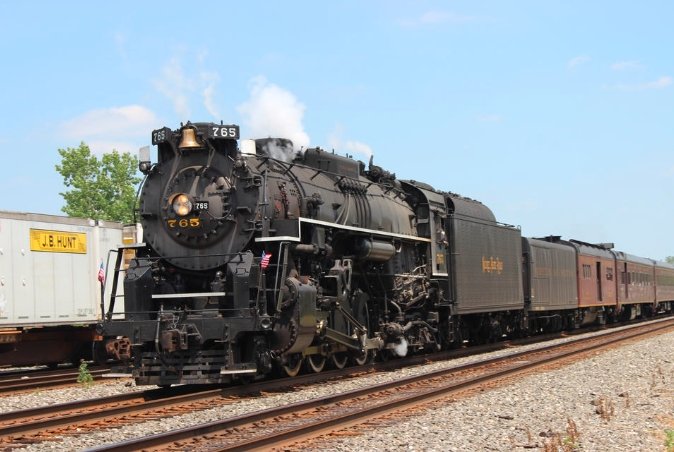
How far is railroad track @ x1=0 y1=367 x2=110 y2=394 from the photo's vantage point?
44.8 ft

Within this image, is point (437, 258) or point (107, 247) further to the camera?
point (107, 247)

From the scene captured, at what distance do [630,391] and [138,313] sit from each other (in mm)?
7264

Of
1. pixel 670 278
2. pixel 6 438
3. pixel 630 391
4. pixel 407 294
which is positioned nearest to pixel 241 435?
pixel 6 438

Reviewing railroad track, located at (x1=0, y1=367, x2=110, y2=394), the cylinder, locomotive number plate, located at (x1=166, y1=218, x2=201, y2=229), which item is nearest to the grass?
the cylinder

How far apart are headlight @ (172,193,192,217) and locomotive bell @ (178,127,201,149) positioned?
0.77 metres

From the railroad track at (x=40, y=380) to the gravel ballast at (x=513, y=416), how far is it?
77cm

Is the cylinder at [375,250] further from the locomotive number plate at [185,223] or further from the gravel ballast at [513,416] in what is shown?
the locomotive number plate at [185,223]

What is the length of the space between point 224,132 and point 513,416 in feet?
19.5

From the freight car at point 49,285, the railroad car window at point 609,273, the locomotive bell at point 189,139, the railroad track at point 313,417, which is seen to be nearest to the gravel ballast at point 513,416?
the railroad track at point 313,417

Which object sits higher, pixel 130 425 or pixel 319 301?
pixel 319 301

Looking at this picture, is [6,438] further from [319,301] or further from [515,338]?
[515,338]

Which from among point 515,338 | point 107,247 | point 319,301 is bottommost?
point 515,338

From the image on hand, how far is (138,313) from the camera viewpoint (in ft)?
39.4

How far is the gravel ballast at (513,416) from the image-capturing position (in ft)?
26.0
